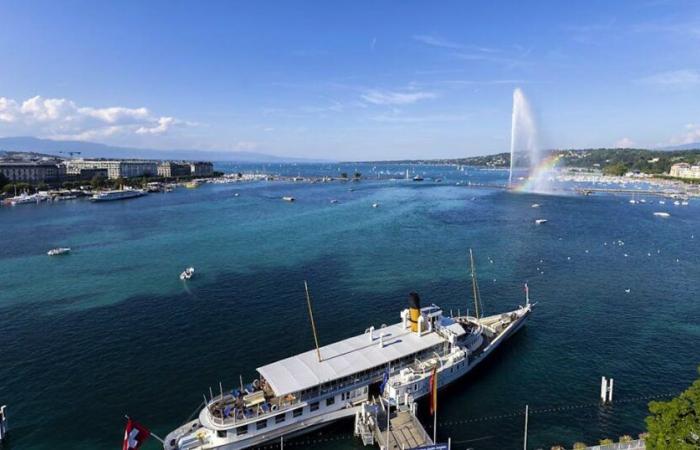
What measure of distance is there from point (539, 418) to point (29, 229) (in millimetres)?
106685

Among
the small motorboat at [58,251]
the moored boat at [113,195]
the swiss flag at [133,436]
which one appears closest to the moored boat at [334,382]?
the swiss flag at [133,436]

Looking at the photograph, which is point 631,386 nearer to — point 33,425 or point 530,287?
point 530,287

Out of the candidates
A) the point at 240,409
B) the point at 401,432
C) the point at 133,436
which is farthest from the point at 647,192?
the point at 133,436

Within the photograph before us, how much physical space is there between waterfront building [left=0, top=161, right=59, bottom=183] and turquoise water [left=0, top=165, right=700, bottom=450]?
4099 inches

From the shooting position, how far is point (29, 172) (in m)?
180

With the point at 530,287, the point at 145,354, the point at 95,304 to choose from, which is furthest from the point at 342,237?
the point at 145,354

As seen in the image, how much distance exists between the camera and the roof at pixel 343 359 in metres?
25.6

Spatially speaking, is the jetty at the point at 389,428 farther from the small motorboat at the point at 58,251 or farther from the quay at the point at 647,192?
the quay at the point at 647,192

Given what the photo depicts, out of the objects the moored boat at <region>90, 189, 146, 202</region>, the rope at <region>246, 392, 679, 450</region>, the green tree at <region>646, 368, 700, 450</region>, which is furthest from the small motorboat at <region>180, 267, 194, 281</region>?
the moored boat at <region>90, 189, 146, 202</region>

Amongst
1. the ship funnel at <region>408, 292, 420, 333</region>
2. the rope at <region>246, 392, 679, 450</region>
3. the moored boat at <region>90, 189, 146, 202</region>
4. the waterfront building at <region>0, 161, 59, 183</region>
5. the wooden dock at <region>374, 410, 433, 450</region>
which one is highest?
the waterfront building at <region>0, 161, 59, 183</region>

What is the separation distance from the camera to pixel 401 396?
27.1m

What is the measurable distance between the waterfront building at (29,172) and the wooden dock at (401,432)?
665 feet

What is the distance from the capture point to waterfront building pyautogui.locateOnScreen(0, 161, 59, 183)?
17362cm

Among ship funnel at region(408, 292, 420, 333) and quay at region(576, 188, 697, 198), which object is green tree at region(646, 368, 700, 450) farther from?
quay at region(576, 188, 697, 198)
